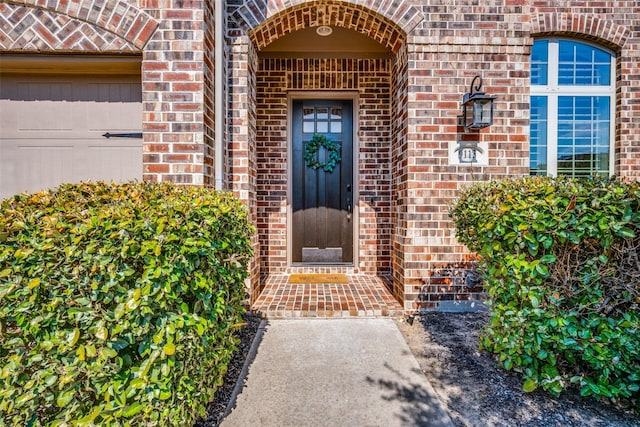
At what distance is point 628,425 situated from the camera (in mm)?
1722

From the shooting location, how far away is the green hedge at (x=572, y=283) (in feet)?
5.74

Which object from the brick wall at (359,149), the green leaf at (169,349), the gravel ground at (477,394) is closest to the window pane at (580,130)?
the brick wall at (359,149)

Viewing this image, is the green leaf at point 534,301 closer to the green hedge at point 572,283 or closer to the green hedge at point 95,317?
the green hedge at point 572,283

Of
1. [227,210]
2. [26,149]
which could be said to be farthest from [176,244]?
[26,149]

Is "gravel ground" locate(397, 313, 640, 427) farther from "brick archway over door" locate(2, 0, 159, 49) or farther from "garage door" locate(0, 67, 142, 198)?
"brick archway over door" locate(2, 0, 159, 49)

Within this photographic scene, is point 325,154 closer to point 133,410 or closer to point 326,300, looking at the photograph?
point 326,300

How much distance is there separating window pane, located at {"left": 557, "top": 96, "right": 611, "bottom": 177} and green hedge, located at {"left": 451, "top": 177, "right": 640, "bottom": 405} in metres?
1.98

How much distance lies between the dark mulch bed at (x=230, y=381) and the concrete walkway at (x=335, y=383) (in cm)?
7

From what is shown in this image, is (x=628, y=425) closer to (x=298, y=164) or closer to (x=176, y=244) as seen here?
(x=176, y=244)

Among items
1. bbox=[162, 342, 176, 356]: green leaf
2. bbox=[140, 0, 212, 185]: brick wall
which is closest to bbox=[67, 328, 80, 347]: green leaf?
bbox=[162, 342, 176, 356]: green leaf

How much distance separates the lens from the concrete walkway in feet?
5.94

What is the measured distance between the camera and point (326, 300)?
339 cm

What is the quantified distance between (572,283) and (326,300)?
212 centimetres

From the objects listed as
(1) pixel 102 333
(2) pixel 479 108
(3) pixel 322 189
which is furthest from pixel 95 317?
(3) pixel 322 189
